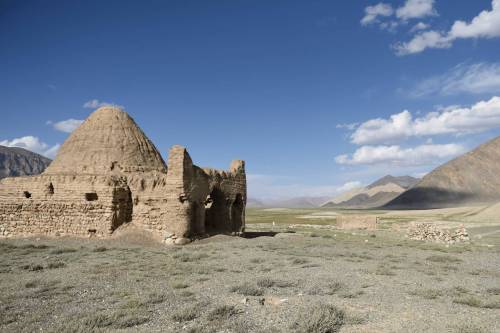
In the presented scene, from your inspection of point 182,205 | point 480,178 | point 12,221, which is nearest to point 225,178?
point 182,205

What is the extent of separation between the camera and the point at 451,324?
6766mm

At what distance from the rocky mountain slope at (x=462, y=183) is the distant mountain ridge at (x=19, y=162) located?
128 metres

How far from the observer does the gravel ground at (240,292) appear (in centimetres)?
671

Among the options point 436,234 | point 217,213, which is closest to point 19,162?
point 217,213

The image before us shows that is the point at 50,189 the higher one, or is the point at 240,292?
the point at 50,189

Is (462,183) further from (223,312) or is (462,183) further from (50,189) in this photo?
(223,312)

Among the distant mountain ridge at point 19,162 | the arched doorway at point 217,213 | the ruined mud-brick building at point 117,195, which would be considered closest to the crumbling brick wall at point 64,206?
the ruined mud-brick building at point 117,195

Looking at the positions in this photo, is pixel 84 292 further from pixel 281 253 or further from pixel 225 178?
pixel 225 178

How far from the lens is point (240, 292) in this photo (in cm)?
902

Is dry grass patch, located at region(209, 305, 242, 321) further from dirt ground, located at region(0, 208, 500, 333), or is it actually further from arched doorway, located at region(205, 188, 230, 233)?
arched doorway, located at region(205, 188, 230, 233)

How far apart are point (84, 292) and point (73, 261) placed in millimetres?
5027

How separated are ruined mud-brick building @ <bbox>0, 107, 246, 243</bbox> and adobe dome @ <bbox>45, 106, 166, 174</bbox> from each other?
0.06m

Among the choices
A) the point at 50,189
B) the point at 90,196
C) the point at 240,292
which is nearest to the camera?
the point at 240,292

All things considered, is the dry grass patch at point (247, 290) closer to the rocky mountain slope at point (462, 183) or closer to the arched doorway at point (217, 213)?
the arched doorway at point (217, 213)
